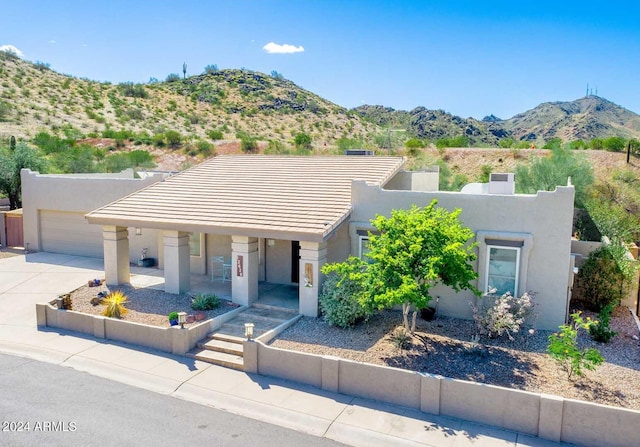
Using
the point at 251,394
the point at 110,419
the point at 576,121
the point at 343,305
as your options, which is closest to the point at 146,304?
the point at 110,419

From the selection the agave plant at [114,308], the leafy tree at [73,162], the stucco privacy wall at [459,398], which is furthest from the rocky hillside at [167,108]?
the stucco privacy wall at [459,398]

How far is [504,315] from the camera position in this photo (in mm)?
12977

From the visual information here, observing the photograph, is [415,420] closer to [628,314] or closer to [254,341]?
[254,341]

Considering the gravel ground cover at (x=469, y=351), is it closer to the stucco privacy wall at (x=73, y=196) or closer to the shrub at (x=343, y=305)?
the shrub at (x=343, y=305)

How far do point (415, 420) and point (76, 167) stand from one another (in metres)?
33.2

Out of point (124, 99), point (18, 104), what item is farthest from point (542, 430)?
point (124, 99)

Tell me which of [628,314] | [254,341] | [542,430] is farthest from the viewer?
[628,314]

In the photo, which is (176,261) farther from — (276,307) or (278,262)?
(276,307)

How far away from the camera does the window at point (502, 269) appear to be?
14.0 m

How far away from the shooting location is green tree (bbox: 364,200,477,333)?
11.3 metres

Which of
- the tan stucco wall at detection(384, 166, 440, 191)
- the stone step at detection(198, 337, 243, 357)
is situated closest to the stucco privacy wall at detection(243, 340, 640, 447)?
the stone step at detection(198, 337, 243, 357)

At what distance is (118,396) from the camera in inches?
433

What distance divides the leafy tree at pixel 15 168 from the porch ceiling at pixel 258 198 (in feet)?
45.7

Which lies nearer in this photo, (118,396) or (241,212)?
(118,396)
